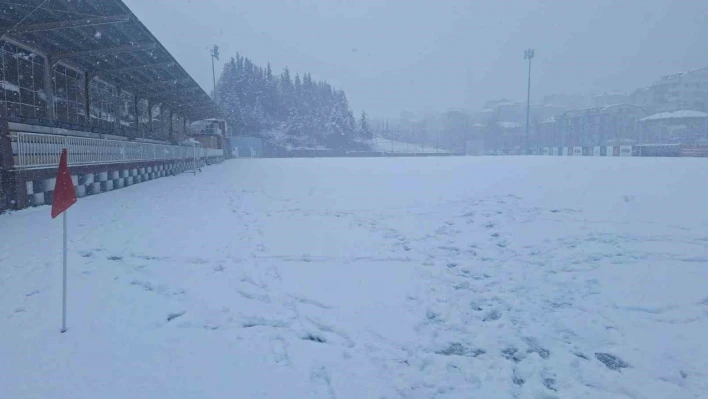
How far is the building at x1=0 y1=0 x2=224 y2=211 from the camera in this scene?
24.6 feet

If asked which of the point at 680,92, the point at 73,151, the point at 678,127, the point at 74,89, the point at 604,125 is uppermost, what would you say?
the point at 680,92

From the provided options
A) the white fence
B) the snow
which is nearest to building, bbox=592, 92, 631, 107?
the white fence

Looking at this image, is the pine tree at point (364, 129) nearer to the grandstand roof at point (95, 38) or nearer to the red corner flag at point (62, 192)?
the grandstand roof at point (95, 38)

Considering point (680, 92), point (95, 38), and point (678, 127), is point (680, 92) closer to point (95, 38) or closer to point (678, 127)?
point (678, 127)

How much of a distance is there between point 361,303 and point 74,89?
54.3ft

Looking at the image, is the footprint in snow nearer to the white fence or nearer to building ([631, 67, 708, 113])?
the white fence

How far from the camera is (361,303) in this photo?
413cm

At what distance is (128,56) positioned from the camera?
44.6ft

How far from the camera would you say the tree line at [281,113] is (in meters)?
75.0

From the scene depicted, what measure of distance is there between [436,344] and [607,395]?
1.24m

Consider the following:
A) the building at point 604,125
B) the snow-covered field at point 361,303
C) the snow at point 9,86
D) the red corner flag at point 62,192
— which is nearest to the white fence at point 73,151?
the snow-covered field at point 361,303

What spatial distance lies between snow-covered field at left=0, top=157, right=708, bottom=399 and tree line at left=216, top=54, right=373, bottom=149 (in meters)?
66.7

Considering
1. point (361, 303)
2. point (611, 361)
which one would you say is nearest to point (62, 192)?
point (361, 303)

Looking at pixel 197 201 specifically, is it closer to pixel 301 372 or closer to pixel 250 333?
pixel 250 333
